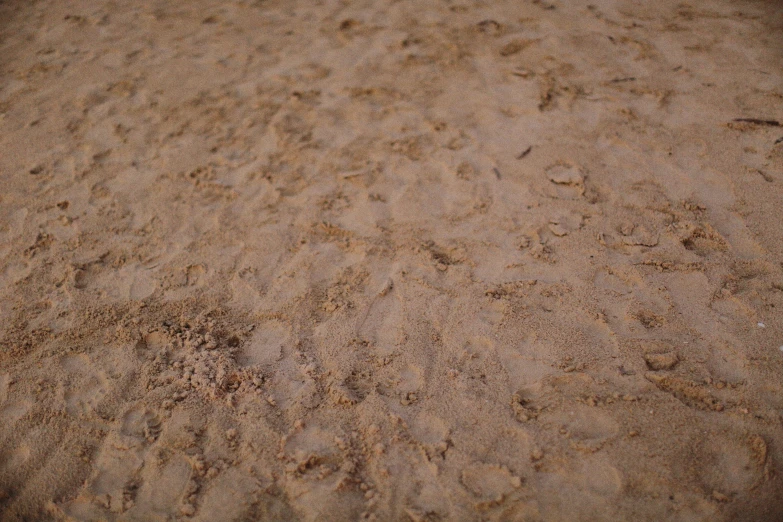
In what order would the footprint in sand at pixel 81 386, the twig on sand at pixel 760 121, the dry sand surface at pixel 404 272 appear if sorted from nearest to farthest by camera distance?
the dry sand surface at pixel 404 272 → the footprint in sand at pixel 81 386 → the twig on sand at pixel 760 121

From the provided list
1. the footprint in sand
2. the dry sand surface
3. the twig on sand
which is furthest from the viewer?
the twig on sand

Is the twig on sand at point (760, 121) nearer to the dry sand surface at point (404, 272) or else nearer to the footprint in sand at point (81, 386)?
the dry sand surface at point (404, 272)

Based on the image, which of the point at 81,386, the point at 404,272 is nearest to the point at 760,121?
the point at 404,272

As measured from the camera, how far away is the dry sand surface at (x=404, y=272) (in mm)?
1524

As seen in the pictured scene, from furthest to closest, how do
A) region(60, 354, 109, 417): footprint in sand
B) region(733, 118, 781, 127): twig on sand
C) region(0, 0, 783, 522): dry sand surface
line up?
region(733, 118, 781, 127): twig on sand < region(60, 354, 109, 417): footprint in sand < region(0, 0, 783, 522): dry sand surface

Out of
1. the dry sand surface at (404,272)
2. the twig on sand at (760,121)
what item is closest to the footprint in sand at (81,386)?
the dry sand surface at (404,272)

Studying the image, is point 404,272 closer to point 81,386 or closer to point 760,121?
point 81,386

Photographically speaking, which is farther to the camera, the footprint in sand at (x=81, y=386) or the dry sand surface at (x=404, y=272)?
the footprint in sand at (x=81, y=386)

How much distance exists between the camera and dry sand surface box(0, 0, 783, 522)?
5.00 ft

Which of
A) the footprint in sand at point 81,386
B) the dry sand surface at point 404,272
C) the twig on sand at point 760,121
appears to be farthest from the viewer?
the twig on sand at point 760,121

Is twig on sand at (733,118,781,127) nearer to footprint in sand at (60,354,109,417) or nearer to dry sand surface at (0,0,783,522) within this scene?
dry sand surface at (0,0,783,522)

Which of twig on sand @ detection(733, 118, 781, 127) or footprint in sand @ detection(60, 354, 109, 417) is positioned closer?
footprint in sand @ detection(60, 354, 109, 417)

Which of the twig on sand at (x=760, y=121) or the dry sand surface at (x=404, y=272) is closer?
the dry sand surface at (x=404, y=272)

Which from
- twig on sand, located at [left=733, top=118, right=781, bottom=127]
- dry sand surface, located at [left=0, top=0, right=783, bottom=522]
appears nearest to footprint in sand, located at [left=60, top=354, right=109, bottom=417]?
dry sand surface, located at [left=0, top=0, right=783, bottom=522]
